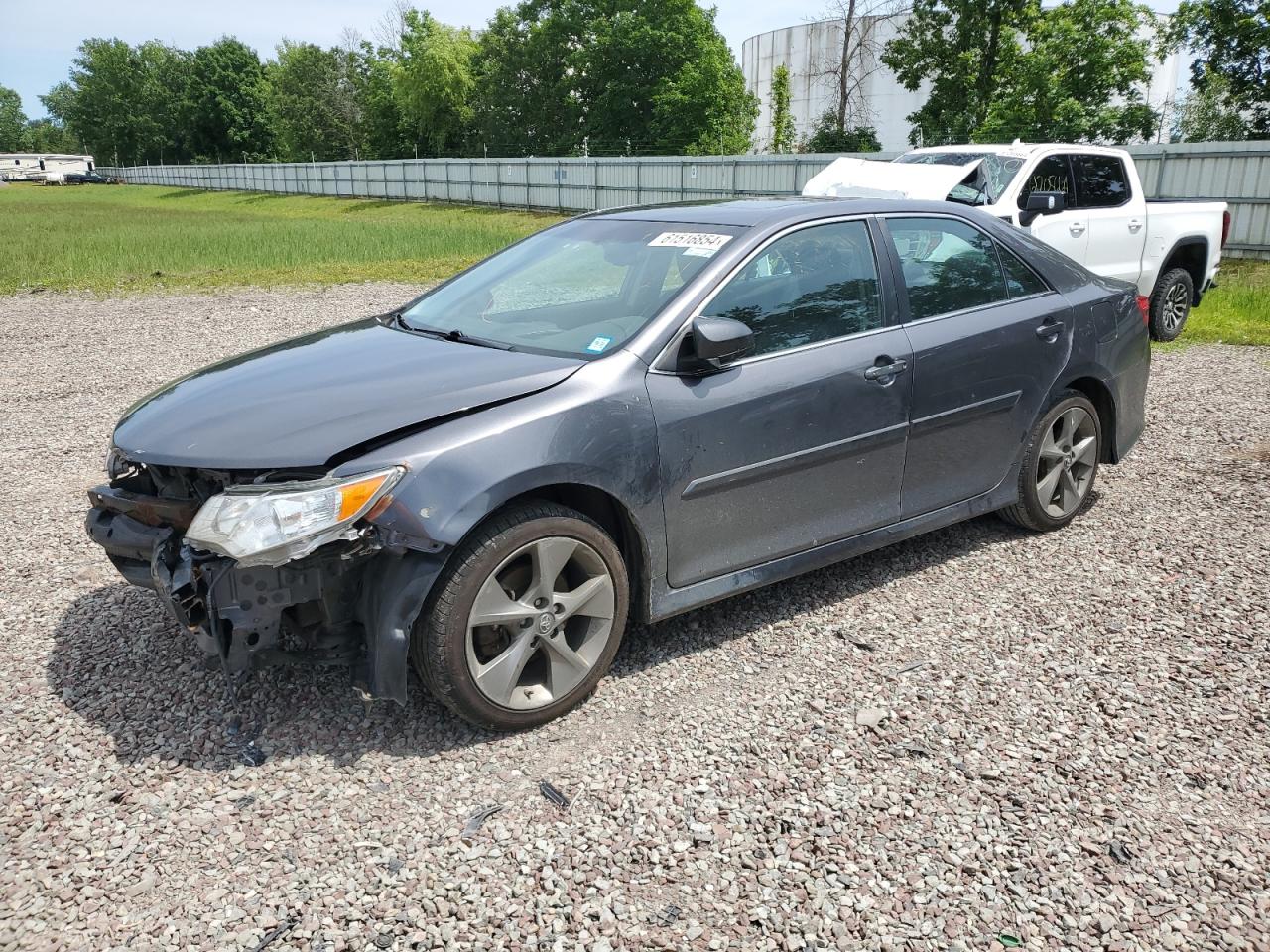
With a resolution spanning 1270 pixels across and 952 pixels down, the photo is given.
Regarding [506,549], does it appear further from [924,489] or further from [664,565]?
[924,489]

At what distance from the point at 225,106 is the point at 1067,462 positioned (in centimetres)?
11322

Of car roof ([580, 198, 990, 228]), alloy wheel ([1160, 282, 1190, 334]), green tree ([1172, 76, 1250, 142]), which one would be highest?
green tree ([1172, 76, 1250, 142])

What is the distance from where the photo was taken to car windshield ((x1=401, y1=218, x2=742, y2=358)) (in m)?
3.70

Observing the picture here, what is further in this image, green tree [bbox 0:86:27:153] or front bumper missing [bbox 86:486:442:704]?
green tree [bbox 0:86:27:153]

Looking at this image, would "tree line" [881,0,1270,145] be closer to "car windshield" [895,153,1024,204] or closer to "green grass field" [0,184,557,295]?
"green grass field" [0,184,557,295]

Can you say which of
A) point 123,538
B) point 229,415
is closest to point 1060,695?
point 229,415

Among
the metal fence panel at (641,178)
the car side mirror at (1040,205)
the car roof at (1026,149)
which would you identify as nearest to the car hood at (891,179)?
the car roof at (1026,149)

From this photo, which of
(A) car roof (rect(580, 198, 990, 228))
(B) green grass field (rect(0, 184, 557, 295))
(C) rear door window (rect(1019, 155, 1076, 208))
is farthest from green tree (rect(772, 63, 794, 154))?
(A) car roof (rect(580, 198, 990, 228))

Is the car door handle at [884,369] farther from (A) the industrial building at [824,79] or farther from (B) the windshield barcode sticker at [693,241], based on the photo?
(A) the industrial building at [824,79]

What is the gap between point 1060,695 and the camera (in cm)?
355

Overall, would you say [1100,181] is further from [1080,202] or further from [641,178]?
[641,178]

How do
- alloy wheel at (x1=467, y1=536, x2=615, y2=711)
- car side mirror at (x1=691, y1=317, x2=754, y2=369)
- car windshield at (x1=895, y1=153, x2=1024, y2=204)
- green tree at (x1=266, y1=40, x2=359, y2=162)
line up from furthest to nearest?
1. green tree at (x1=266, y1=40, x2=359, y2=162)
2. car windshield at (x1=895, y1=153, x2=1024, y2=204)
3. car side mirror at (x1=691, y1=317, x2=754, y2=369)
4. alloy wheel at (x1=467, y1=536, x2=615, y2=711)

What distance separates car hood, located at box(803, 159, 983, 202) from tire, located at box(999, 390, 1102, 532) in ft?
16.4

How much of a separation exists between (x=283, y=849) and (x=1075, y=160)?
32.7 feet
